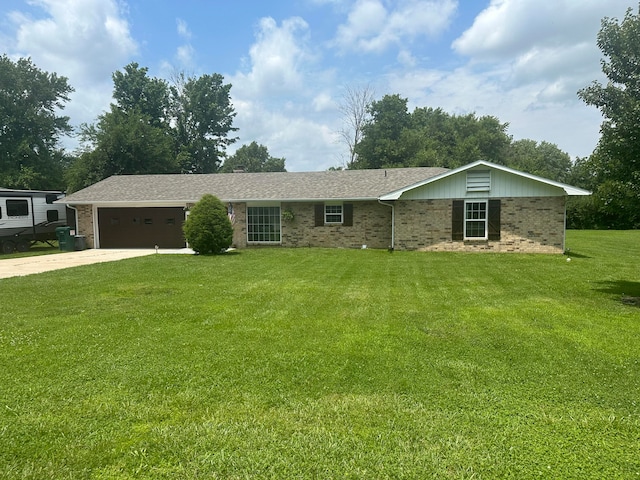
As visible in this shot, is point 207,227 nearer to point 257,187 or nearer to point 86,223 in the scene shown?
point 257,187

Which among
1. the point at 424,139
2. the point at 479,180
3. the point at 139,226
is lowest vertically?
the point at 139,226

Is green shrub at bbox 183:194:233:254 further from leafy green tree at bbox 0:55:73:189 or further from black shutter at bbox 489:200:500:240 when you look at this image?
leafy green tree at bbox 0:55:73:189

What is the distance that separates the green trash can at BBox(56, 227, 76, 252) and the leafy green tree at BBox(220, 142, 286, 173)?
210ft

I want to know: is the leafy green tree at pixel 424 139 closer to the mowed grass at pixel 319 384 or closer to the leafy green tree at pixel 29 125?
the leafy green tree at pixel 29 125

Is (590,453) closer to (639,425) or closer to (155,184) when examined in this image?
(639,425)

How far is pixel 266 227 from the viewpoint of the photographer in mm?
18969

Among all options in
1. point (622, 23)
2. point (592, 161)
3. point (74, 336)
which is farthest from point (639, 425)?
point (622, 23)

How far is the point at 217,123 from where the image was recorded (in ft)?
150

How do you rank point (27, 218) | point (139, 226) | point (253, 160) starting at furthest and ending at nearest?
1. point (253, 160)
2. point (139, 226)
3. point (27, 218)

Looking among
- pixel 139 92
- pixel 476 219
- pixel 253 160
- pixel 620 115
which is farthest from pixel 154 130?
pixel 253 160

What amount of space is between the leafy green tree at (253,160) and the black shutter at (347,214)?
214 ft

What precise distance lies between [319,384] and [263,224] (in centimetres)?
1536

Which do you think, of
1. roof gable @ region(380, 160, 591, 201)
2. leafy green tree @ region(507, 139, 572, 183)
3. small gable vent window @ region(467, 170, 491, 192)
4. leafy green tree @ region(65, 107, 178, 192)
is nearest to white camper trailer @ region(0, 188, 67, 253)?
leafy green tree @ region(65, 107, 178, 192)

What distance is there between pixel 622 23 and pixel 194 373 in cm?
945
